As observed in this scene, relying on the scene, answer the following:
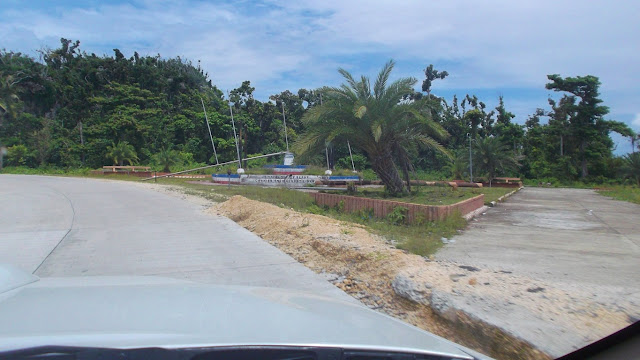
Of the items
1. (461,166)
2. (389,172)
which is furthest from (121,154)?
(389,172)

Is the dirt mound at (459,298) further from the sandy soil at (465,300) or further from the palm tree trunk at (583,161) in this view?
the palm tree trunk at (583,161)

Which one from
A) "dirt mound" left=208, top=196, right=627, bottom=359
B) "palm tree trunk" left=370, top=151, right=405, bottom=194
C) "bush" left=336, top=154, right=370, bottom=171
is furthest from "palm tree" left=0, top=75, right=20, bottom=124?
"dirt mound" left=208, top=196, right=627, bottom=359

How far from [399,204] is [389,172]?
4316mm

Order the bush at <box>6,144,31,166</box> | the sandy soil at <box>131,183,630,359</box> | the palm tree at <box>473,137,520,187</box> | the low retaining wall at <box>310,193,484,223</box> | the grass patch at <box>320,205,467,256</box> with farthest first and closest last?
the bush at <box>6,144,31,166</box>
the palm tree at <box>473,137,520,187</box>
the low retaining wall at <box>310,193,484,223</box>
the grass patch at <box>320,205,467,256</box>
the sandy soil at <box>131,183,630,359</box>

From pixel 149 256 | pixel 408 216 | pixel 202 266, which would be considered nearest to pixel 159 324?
pixel 202 266

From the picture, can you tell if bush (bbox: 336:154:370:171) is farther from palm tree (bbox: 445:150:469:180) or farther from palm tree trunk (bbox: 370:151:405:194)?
palm tree trunk (bbox: 370:151:405:194)

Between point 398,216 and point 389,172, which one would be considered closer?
point 398,216

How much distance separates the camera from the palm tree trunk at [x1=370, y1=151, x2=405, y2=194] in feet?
58.6

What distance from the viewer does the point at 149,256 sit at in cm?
836

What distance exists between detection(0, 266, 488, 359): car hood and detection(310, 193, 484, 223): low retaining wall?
32.9 ft

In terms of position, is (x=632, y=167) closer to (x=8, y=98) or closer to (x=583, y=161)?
(x=583, y=161)

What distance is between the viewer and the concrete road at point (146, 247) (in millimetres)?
7199

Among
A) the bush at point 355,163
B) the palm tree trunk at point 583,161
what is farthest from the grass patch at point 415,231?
the bush at point 355,163

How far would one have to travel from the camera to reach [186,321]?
2262 millimetres
